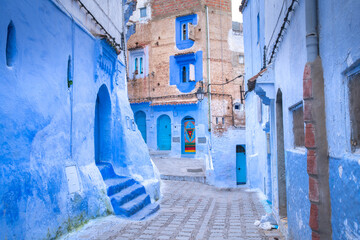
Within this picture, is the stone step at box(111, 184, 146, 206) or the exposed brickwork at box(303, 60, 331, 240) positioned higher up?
the exposed brickwork at box(303, 60, 331, 240)

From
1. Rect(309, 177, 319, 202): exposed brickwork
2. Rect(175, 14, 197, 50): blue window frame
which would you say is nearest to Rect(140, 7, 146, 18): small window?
Rect(175, 14, 197, 50): blue window frame

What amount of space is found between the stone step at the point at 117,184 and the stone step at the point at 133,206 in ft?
1.41

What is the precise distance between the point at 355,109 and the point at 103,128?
737 centimetres

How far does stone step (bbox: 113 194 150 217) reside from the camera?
677 cm

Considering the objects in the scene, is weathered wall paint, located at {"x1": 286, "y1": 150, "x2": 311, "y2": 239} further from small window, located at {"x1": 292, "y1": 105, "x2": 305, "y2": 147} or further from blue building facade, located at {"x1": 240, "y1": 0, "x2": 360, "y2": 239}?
small window, located at {"x1": 292, "y1": 105, "x2": 305, "y2": 147}

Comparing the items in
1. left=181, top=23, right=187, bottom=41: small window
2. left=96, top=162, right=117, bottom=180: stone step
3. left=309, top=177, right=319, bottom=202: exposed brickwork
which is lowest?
left=96, top=162, right=117, bottom=180: stone step

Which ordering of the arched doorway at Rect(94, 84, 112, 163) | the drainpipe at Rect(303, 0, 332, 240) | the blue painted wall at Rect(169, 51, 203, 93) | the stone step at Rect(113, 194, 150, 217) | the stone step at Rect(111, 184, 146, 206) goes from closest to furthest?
the drainpipe at Rect(303, 0, 332, 240) < the stone step at Rect(113, 194, 150, 217) < the stone step at Rect(111, 184, 146, 206) < the arched doorway at Rect(94, 84, 112, 163) < the blue painted wall at Rect(169, 51, 203, 93)

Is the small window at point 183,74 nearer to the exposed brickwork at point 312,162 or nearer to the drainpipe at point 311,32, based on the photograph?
the drainpipe at point 311,32

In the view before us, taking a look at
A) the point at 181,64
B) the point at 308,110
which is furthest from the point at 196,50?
the point at 308,110

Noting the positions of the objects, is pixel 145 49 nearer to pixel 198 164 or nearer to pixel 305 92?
pixel 198 164

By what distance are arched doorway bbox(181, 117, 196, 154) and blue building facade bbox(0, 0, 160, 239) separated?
34.9 feet

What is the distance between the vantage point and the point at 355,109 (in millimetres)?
2523

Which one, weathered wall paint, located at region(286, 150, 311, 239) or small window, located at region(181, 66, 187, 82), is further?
small window, located at region(181, 66, 187, 82)

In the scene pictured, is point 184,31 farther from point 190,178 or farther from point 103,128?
point 103,128
